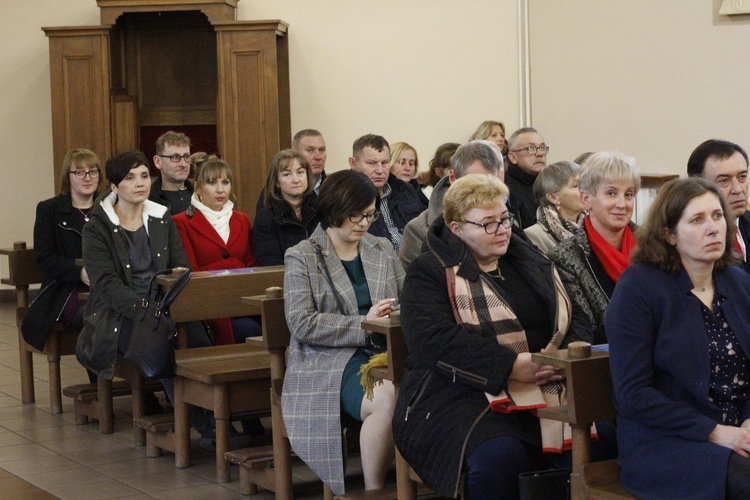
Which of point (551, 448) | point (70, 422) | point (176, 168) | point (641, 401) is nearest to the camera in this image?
point (641, 401)

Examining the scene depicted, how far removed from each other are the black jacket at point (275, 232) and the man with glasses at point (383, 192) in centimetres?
43

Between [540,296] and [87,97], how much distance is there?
7115 mm

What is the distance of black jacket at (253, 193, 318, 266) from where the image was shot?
18.6 feet

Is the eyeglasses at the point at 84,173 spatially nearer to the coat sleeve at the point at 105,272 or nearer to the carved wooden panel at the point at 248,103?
the coat sleeve at the point at 105,272

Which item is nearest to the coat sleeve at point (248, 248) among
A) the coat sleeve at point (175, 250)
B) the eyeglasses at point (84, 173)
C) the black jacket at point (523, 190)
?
the coat sleeve at point (175, 250)

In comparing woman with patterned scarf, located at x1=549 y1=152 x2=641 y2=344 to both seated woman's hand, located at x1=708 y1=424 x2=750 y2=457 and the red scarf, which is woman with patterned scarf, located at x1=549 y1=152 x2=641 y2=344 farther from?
seated woman's hand, located at x1=708 y1=424 x2=750 y2=457

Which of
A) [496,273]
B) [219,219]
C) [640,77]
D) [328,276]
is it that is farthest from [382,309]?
[640,77]

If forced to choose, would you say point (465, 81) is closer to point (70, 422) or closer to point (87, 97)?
point (87, 97)

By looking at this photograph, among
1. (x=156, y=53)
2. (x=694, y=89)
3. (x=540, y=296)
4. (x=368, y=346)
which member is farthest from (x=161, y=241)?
(x=156, y=53)

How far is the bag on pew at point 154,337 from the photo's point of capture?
482cm

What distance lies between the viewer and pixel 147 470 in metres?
4.88

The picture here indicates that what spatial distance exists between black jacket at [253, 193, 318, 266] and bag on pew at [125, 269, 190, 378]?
0.79 m

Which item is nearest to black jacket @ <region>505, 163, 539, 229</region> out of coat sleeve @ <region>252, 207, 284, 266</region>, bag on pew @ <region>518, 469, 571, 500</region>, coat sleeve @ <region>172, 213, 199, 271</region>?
coat sleeve @ <region>252, 207, 284, 266</region>

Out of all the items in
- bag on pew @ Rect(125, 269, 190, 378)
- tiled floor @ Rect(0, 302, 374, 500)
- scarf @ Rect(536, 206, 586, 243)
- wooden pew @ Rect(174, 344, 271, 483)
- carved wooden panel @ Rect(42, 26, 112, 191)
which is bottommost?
tiled floor @ Rect(0, 302, 374, 500)
